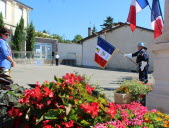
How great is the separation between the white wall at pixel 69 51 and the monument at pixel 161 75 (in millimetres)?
35953

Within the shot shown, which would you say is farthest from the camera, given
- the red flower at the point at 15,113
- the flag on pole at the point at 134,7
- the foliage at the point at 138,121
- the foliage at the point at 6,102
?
the flag on pole at the point at 134,7

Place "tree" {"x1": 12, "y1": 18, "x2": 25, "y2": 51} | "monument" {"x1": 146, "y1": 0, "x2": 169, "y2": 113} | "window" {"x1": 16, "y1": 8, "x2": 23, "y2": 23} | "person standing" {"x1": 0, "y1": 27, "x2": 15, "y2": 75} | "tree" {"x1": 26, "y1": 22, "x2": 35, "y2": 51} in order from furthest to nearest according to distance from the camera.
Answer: "window" {"x1": 16, "y1": 8, "x2": 23, "y2": 23} → "tree" {"x1": 26, "y1": 22, "x2": 35, "y2": 51} → "tree" {"x1": 12, "y1": 18, "x2": 25, "y2": 51} → "person standing" {"x1": 0, "y1": 27, "x2": 15, "y2": 75} → "monument" {"x1": 146, "y1": 0, "x2": 169, "y2": 113}

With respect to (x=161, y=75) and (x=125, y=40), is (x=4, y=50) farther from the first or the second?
(x=125, y=40)

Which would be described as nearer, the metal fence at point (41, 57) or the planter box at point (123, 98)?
the planter box at point (123, 98)

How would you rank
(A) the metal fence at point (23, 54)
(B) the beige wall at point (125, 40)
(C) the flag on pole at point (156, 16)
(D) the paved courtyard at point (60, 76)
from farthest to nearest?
(A) the metal fence at point (23, 54) < (B) the beige wall at point (125, 40) < (D) the paved courtyard at point (60, 76) < (C) the flag on pole at point (156, 16)

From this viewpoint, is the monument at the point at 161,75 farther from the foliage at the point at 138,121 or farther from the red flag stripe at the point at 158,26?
the foliage at the point at 138,121

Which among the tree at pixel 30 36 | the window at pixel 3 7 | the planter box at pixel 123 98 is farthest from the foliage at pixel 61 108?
the window at pixel 3 7

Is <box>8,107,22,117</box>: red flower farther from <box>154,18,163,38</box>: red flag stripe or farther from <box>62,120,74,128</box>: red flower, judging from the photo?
<box>154,18,163,38</box>: red flag stripe

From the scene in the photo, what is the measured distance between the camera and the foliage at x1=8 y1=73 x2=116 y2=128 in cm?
223

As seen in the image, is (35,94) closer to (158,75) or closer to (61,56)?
(158,75)

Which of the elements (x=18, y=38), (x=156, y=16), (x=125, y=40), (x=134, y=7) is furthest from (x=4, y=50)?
(x=18, y=38)

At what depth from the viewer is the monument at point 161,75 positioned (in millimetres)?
4133

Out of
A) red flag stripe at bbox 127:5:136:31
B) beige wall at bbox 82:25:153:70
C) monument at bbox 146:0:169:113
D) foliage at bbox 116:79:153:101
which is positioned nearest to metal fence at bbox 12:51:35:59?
beige wall at bbox 82:25:153:70

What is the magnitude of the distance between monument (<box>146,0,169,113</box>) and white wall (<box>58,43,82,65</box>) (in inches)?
1415
